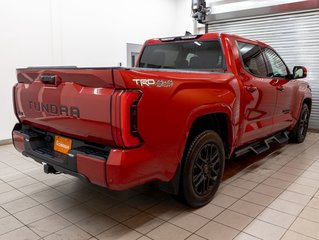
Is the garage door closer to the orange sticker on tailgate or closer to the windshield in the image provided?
the windshield

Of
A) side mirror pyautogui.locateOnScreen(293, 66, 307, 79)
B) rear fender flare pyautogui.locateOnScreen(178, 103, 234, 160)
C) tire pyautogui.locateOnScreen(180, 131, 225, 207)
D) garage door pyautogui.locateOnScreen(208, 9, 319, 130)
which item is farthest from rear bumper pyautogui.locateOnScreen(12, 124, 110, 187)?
garage door pyautogui.locateOnScreen(208, 9, 319, 130)

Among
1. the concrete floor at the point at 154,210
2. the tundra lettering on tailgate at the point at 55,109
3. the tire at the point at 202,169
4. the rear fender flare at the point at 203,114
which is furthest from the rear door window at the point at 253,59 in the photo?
the tundra lettering on tailgate at the point at 55,109

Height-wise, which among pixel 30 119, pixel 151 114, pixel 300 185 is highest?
pixel 151 114

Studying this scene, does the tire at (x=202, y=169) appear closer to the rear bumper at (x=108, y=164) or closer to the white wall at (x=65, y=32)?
the rear bumper at (x=108, y=164)

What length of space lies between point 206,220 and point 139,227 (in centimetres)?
60

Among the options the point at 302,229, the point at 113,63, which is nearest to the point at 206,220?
the point at 302,229

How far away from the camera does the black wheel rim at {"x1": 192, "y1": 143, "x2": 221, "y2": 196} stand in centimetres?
265

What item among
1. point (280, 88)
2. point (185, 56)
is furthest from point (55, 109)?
point (280, 88)

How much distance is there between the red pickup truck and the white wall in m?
2.75

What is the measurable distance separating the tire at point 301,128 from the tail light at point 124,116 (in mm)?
4216

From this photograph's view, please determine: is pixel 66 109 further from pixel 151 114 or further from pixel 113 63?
pixel 113 63

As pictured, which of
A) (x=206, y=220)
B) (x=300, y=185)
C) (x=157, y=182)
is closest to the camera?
Answer: (x=157, y=182)

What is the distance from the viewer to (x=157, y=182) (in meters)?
2.34

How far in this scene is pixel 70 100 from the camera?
7.00 feet
